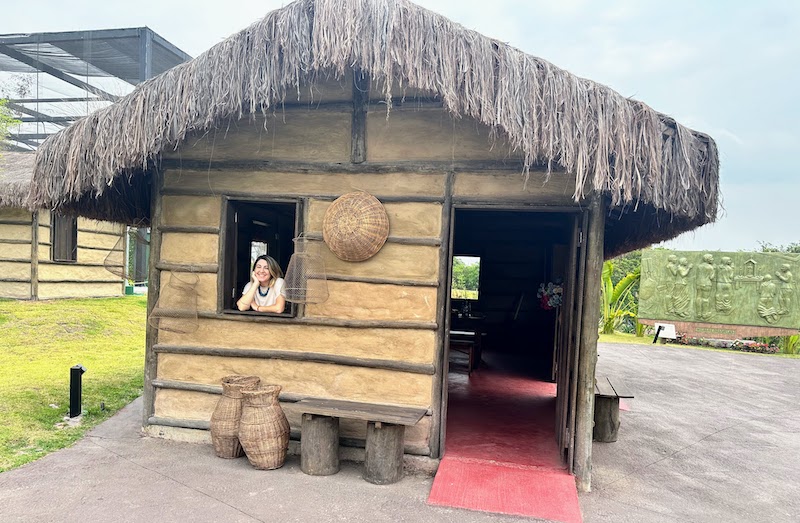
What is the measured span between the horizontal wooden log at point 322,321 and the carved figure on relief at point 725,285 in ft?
43.4

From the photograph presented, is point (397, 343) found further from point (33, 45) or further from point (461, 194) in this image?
point (33, 45)

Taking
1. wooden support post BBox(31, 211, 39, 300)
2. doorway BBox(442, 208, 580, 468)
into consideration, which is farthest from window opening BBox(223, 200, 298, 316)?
wooden support post BBox(31, 211, 39, 300)

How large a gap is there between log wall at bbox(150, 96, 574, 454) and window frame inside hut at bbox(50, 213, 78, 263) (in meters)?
8.93

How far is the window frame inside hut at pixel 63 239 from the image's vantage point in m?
11.6

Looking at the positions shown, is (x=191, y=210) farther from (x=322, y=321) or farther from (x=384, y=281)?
(x=384, y=281)

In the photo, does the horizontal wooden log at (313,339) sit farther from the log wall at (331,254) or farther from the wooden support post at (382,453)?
the wooden support post at (382,453)

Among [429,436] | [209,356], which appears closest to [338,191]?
[209,356]

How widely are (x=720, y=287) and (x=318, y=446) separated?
14081mm

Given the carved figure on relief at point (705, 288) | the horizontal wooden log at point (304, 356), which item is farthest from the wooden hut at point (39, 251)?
the carved figure on relief at point (705, 288)

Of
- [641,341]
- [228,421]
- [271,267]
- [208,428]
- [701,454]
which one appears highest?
[271,267]

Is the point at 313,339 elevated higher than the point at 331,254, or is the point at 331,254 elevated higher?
the point at 331,254

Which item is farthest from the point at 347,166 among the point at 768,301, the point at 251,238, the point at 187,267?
the point at 768,301

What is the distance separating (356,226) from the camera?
13.4 feet

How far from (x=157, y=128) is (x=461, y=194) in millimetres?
2510
